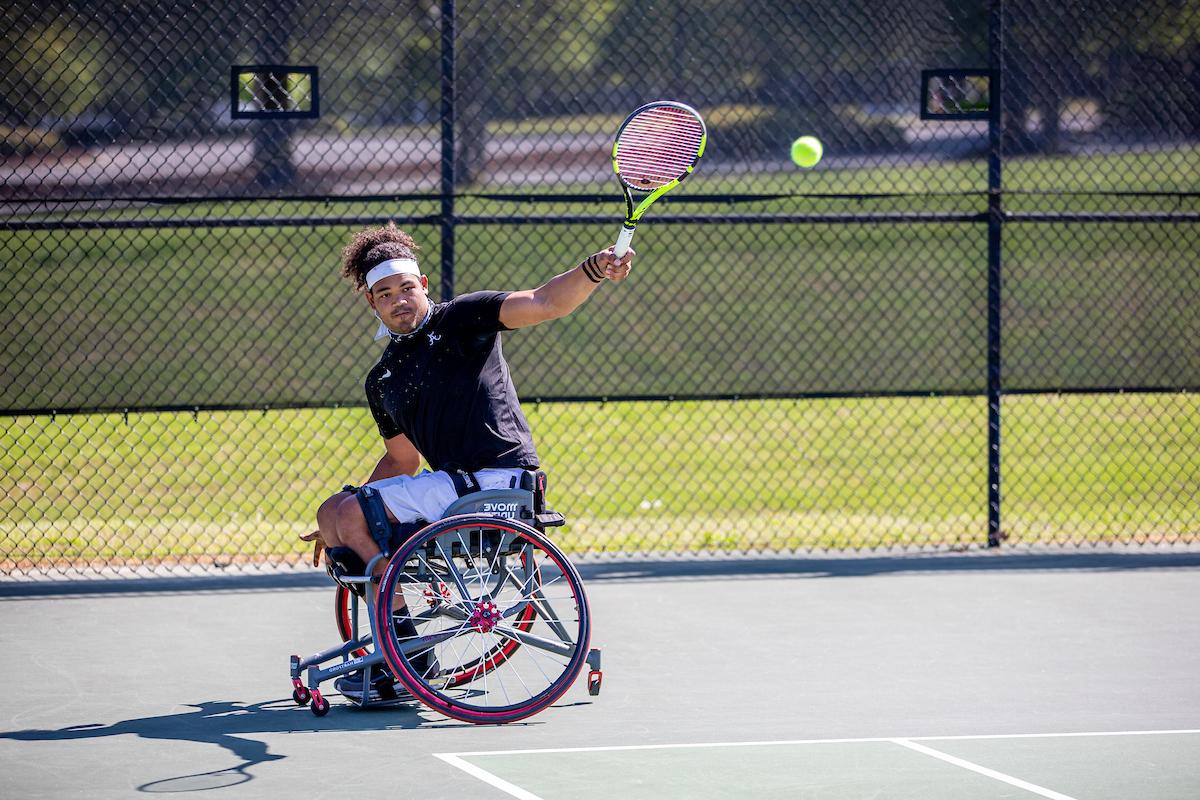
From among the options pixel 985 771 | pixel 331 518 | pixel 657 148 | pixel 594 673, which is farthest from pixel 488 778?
pixel 657 148

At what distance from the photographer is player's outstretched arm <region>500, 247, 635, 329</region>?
15.4ft

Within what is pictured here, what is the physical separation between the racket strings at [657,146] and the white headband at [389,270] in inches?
30.6

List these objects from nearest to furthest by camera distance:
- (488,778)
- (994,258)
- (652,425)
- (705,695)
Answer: (488,778) < (705,695) < (994,258) < (652,425)

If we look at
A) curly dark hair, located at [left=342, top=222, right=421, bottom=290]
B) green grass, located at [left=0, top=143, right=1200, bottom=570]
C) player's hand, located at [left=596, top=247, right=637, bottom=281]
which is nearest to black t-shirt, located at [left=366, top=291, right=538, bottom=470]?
curly dark hair, located at [left=342, top=222, right=421, bottom=290]

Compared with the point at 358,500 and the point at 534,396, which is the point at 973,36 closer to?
the point at 534,396

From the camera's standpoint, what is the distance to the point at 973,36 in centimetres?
805

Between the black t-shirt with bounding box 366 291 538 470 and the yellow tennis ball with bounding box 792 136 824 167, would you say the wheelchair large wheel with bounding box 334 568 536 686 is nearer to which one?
the black t-shirt with bounding box 366 291 538 470

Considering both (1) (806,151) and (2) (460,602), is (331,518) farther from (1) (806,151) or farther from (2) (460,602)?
(1) (806,151)

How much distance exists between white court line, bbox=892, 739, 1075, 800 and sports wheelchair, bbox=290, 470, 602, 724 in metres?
1.04

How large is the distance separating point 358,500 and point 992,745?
213 centimetres

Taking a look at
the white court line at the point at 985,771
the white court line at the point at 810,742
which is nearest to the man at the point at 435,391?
the white court line at the point at 810,742

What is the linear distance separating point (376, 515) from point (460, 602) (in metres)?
0.39

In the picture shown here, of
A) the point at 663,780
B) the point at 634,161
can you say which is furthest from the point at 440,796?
the point at 634,161

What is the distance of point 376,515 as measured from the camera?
16.1ft
